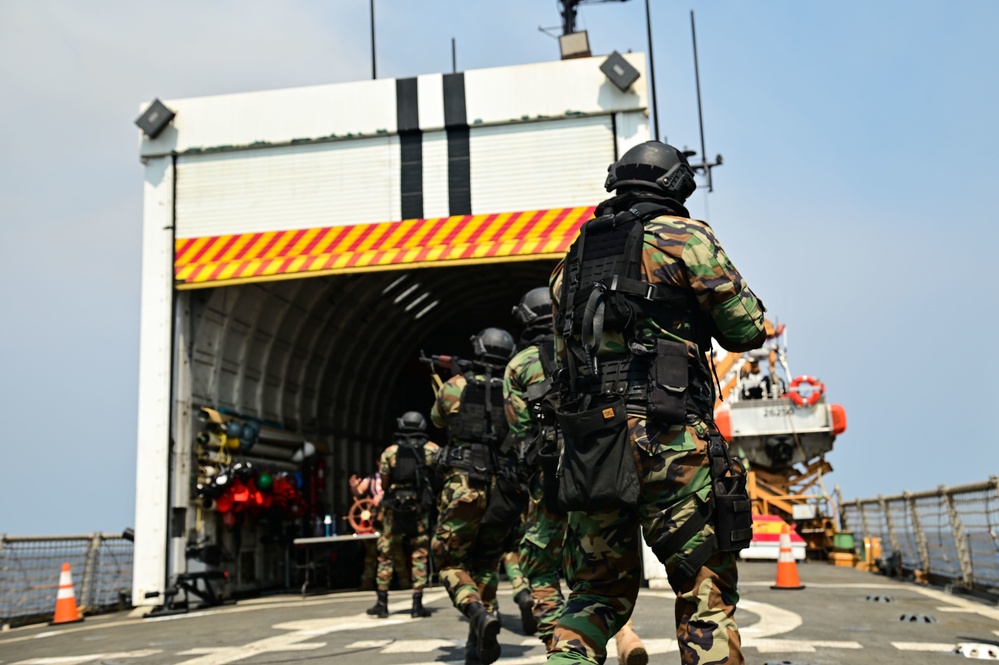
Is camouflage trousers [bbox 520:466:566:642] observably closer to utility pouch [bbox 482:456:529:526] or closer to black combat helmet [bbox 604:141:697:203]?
utility pouch [bbox 482:456:529:526]

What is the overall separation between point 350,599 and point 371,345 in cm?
636

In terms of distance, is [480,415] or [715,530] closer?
[715,530]

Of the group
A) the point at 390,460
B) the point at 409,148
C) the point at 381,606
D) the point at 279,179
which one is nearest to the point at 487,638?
the point at 381,606

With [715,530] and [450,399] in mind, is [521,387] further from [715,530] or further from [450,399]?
[715,530]

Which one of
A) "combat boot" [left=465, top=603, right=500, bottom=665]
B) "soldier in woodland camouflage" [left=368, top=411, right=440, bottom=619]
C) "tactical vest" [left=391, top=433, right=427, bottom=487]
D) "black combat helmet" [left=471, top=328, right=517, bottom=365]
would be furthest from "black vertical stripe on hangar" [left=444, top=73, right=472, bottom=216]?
"combat boot" [left=465, top=603, right=500, bottom=665]

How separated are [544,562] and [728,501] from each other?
7.39ft

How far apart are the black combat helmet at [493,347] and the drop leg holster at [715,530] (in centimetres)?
374

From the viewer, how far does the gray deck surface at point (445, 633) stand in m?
6.30

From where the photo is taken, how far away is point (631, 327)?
3570 mm

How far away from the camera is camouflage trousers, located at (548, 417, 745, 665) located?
3.30 metres

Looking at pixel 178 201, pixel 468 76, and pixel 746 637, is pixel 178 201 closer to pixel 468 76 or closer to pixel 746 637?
pixel 468 76

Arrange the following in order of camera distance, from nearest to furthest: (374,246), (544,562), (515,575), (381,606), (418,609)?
1. (544,562)
2. (515,575)
3. (418,609)
4. (381,606)
5. (374,246)

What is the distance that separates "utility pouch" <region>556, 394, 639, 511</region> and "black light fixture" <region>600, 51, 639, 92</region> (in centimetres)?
845

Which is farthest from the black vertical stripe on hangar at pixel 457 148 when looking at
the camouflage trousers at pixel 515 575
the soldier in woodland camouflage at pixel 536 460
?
the soldier in woodland camouflage at pixel 536 460
